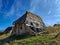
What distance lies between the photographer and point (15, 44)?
2672 cm

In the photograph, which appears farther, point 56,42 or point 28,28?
point 28,28

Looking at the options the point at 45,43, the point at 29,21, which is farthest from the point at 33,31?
the point at 45,43

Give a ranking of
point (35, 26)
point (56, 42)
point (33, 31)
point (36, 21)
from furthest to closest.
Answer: point (36, 21), point (35, 26), point (33, 31), point (56, 42)

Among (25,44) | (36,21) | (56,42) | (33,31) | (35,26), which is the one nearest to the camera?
(56,42)

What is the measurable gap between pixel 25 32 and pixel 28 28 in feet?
3.82

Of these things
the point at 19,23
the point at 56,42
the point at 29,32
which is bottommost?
the point at 56,42

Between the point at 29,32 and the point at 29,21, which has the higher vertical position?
the point at 29,21

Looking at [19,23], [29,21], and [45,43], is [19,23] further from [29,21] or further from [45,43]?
[45,43]

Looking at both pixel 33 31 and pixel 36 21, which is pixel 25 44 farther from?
pixel 36 21

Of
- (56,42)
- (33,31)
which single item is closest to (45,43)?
(56,42)

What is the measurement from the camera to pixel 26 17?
130ft

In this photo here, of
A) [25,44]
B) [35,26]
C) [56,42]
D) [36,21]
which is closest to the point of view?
[56,42]

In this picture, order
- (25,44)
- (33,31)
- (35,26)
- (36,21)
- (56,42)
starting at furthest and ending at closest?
1. (36,21)
2. (35,26)
3. (33,31)
4. (25,44)
5. (56,42)

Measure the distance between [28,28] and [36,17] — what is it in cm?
733
